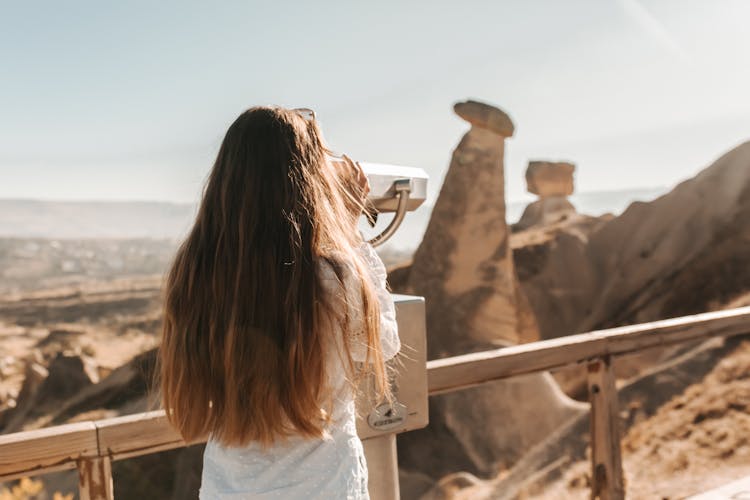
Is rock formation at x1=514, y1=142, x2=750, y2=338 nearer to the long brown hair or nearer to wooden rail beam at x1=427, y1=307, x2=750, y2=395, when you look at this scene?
wooden rail beam at x1=427, y1=307, x2=750, y2=395

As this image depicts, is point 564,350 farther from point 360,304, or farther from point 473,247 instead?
point 473,247

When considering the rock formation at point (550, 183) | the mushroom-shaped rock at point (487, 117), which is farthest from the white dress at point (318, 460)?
the rock formation at point (550, 183)

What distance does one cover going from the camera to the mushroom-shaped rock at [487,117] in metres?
9.88

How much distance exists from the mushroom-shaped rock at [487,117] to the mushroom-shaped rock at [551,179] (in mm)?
12647

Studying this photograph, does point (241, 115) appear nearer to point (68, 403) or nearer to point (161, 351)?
point (161, 351)

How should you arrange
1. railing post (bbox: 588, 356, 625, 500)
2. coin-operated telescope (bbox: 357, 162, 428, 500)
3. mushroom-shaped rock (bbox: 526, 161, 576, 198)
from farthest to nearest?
mushroom-shaped rock (bbox: 526, 161, 576, 198)
railing post (bbox: 588, 356, 625, 500)
coin-operated telescope (bbox: 357, 162, 428, 500)

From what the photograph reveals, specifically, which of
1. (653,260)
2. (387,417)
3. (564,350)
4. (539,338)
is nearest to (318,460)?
(387,417)

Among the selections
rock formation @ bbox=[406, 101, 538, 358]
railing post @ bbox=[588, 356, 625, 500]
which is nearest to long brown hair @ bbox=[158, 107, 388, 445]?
railing post @ bbox=[588, 356, 625, 500]

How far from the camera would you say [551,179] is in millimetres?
22297

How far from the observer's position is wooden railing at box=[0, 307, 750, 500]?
A: 1304 mm

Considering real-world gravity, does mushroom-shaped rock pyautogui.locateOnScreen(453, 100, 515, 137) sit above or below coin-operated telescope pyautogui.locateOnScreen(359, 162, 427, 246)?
above

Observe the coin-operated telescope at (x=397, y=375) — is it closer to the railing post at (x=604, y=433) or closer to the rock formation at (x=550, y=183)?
the railing post at (x=604, y=433)

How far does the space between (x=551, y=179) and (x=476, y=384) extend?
21.2 meters

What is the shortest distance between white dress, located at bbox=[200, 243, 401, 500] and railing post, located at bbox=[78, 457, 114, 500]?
1.11ft
